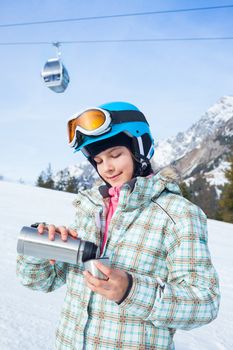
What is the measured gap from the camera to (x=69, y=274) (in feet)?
4.90

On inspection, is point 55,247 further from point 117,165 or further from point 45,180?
point 45,180

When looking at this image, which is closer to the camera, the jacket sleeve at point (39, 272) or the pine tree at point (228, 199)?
the jacket sleeve at point (39, 272)

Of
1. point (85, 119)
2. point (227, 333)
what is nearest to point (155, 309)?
point (85, 119)

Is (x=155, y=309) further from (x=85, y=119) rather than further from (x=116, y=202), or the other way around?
(x=85, y=119)

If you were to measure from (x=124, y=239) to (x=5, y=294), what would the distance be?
8.07 feet

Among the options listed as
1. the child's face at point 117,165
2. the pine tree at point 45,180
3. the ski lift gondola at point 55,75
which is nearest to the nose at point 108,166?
the child's face at point 117,165

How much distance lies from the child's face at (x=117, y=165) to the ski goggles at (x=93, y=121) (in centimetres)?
10

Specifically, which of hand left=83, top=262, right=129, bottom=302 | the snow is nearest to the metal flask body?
hand left=83, top=262, right=129, bottom=302

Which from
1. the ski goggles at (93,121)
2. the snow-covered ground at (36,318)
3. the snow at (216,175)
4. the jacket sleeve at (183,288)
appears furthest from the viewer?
the snow at (216,175)

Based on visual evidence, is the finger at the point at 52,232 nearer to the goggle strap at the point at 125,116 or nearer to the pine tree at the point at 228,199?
the goggle strap at the point at 125,116

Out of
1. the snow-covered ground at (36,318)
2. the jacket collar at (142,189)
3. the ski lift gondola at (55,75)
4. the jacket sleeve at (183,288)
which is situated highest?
the ski lift gondola at (55,75)

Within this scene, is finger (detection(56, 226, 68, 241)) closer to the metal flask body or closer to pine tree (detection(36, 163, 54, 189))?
the metal flask body

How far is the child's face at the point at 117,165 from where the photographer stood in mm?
1555

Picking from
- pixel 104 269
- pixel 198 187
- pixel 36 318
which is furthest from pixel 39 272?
pixel 198 187
